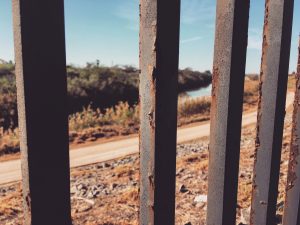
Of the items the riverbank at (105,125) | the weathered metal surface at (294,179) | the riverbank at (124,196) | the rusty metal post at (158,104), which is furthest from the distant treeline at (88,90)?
the rusty metal post at (158,104)

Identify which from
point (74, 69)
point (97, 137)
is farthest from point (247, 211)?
point (74, 69)

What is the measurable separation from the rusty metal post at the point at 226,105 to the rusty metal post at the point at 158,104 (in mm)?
204

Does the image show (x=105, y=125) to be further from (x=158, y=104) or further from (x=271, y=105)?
(x=158, y=104)

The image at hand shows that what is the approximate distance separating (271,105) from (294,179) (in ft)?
1.32

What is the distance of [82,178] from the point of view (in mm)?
7254

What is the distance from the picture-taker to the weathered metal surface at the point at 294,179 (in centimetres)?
130

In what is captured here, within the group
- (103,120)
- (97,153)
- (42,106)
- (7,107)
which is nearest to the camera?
(42,106)

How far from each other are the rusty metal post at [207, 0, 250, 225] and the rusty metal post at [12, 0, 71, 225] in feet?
1.60

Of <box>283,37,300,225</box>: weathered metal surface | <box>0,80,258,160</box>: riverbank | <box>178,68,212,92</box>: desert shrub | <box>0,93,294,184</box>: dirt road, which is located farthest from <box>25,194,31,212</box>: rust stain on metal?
<box>178,68,212,92</box>: desert shrub

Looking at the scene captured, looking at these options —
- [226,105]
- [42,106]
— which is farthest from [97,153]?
[42,106]

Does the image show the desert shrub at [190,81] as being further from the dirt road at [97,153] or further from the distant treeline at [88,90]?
the dirt road at [97,153]

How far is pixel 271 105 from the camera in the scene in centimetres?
113

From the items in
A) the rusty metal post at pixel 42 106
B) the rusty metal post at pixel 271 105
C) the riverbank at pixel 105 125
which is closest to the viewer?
the rusty metal post at pixel 42 106

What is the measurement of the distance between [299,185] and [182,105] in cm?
1846
